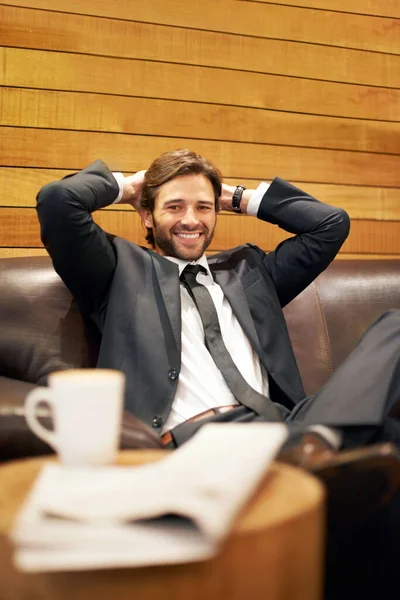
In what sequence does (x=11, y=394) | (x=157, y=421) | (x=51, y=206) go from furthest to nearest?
(x=51, y=206)
(x=157, y=421)
(x=11, y=394)

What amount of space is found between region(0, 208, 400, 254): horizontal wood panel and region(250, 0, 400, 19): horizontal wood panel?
87 cm

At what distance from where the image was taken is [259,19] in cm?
291

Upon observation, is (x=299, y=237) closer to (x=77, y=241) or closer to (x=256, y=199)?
(x=256, y=199)

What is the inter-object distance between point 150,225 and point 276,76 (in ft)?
3.01

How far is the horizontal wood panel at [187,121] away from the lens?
8.61ft

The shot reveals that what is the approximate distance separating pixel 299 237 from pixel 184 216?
408 millimetres

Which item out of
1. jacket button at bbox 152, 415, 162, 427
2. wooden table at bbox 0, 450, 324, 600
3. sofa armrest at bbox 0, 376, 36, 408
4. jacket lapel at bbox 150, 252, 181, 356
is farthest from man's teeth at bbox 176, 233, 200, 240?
wooden table at bbox 0, 450, 324, 600

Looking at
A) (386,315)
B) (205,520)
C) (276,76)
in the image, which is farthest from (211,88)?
(205,520)

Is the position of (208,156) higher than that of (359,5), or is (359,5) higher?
(359,5)

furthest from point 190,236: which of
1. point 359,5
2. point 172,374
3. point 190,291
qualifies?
point 359,5

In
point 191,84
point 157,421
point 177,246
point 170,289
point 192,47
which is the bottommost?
point 157,421

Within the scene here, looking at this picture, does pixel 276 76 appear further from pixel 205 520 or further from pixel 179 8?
pixel 205 520

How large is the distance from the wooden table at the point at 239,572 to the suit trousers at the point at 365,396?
1.34 ft

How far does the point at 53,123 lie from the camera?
2645mm
